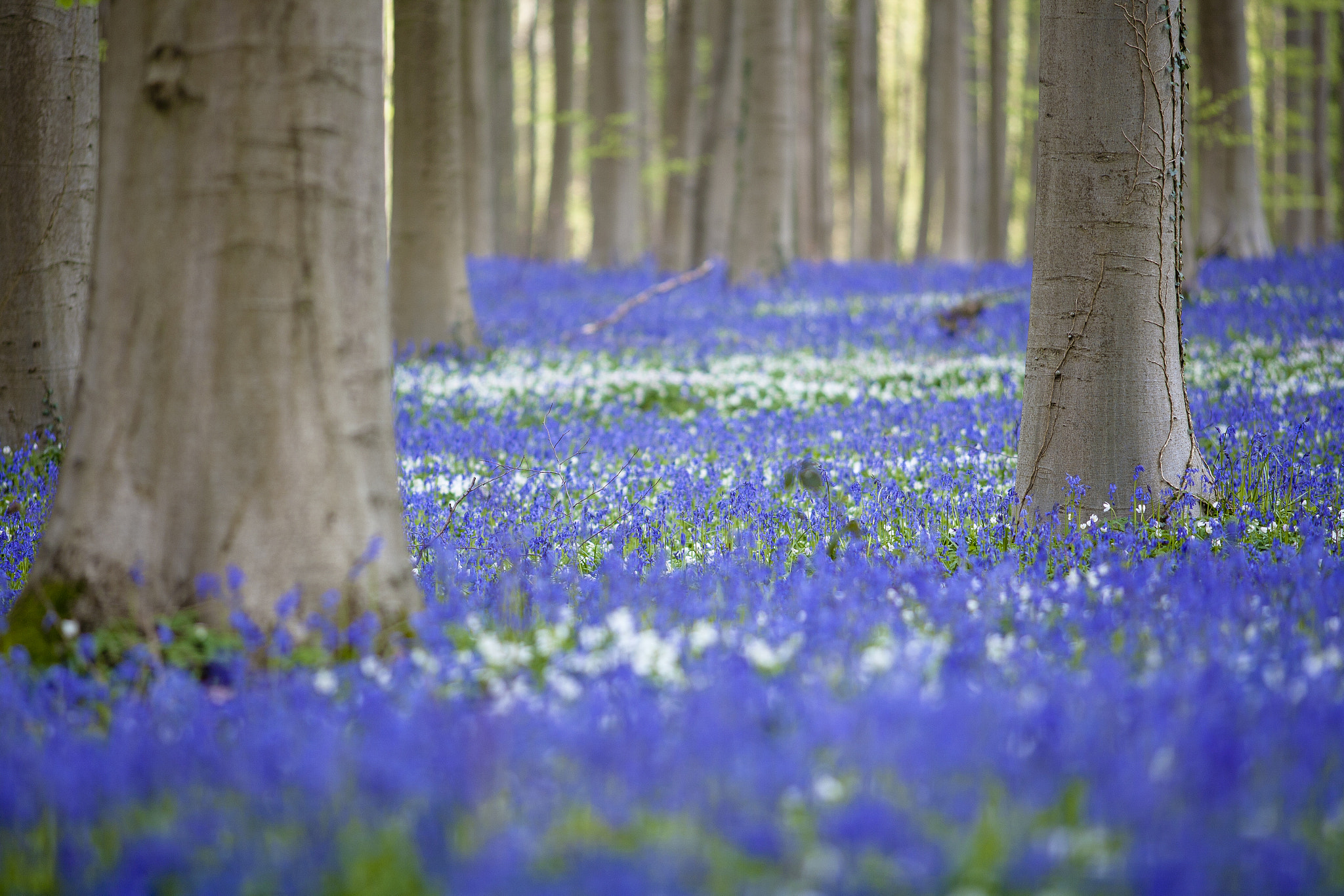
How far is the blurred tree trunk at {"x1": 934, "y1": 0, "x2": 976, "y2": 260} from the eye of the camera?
72.1ft

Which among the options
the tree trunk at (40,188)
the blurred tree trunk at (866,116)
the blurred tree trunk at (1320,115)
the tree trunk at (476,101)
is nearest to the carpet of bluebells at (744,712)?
the tree trunk at (40,188)

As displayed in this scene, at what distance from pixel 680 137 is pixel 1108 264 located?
1827cm

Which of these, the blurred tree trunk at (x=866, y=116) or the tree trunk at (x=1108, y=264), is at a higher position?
the blurred tree trunk at (x=866, y=116)

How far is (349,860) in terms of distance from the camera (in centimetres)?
196

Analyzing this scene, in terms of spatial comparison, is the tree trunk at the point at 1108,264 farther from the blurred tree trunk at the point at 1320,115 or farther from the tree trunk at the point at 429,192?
the blurred tree trunk at the point at 1320,115

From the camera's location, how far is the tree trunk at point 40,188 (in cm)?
674

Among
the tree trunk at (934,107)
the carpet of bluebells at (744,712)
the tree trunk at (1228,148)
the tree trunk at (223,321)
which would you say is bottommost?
the carpet of bluebells at (744,712)

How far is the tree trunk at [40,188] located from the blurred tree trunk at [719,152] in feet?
40.4

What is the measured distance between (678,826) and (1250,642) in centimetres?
211

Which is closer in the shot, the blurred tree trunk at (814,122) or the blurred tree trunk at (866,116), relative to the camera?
the blurred tree trunk at (814,122)

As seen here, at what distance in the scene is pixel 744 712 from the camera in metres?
2.56

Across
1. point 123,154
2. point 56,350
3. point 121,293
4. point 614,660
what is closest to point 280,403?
point 121,293

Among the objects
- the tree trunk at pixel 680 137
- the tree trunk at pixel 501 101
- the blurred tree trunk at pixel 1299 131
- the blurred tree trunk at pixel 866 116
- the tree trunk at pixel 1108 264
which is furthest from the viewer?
the blurred tree trunk at pixel 866 116

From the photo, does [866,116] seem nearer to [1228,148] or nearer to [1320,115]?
[1320,115]
